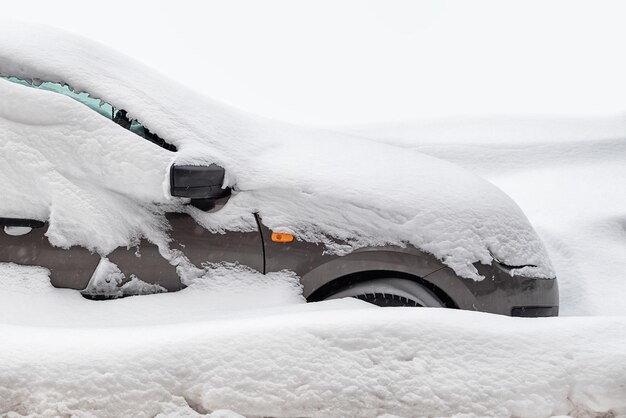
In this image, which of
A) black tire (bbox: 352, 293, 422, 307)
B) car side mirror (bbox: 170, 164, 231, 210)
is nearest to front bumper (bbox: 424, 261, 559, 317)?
black tire (bbox: 352, 293, 422, 307)

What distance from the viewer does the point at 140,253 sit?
8.46 ft

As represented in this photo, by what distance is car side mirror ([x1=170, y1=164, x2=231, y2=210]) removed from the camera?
8.20ft

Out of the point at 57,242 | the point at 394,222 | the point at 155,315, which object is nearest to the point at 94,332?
the point at 155,315

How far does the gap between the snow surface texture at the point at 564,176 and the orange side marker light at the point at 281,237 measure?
2169 mm

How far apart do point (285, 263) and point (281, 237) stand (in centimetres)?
12

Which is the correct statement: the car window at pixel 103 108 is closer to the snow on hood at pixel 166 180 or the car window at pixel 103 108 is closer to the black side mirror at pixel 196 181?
the snow on hood at pixel 166 180

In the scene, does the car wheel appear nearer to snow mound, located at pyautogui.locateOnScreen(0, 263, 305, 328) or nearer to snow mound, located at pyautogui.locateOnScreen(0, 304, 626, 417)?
snow mound, located at pyautogui.locateOnScreen(0, 263, 305, 328)

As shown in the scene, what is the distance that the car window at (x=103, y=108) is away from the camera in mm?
2762

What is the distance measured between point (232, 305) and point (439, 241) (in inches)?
38.5

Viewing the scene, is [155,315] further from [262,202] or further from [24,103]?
[24,103]

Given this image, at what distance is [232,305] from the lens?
2545 mm

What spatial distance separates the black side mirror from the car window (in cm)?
29

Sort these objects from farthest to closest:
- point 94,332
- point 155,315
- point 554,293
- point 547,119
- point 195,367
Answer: point 547,119 < point 554,293 < point 155,315 < point 94,332 < point 195,367

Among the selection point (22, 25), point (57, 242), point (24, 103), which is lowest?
point (57, 242)
